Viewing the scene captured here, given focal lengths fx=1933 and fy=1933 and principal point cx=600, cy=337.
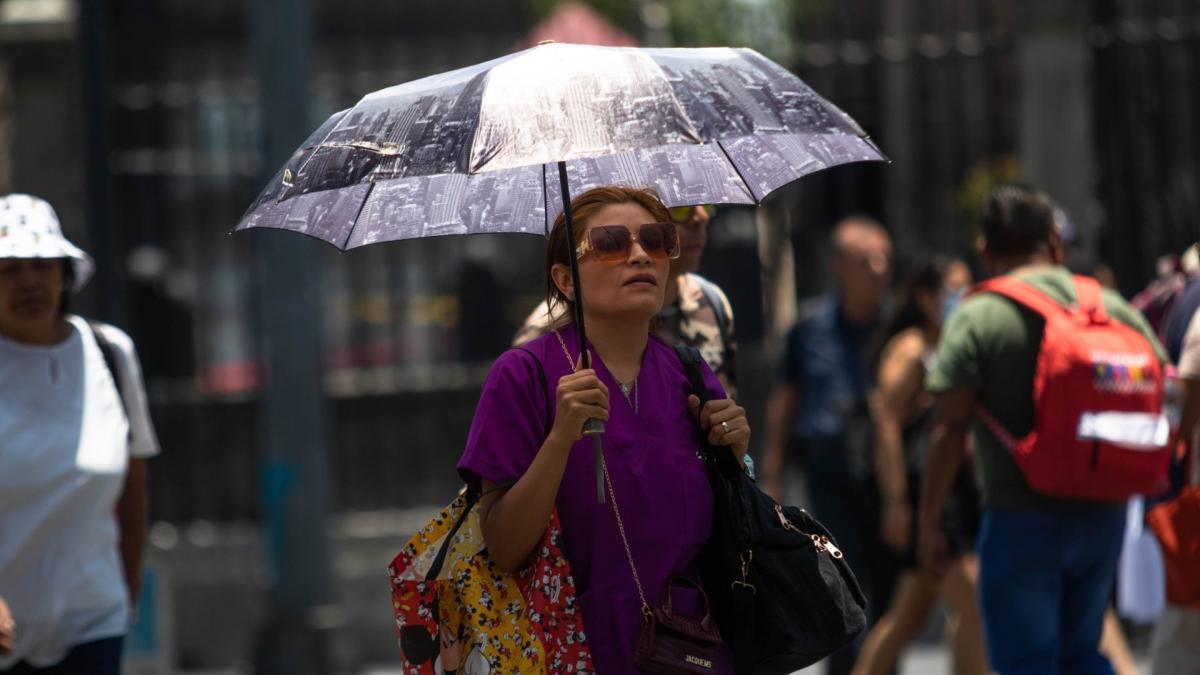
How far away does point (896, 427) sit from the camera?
7258mm

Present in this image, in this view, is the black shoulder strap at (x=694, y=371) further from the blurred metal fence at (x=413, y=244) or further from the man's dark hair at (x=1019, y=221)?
the blurred metal fence at (x=413, y=244)

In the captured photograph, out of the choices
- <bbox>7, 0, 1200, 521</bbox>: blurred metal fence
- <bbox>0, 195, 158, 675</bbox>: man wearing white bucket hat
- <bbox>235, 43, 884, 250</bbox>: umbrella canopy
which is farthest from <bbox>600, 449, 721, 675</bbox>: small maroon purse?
<bbox>7, 0, 1200, 521</bbox>: blurred metal fence

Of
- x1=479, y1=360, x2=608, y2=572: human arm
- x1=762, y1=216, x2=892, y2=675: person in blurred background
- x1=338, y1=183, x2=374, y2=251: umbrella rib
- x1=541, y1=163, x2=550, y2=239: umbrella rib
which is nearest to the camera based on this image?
x1=479, y1=360, x2=608, y2=572: human arm

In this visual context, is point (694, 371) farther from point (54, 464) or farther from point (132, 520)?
point (132, 520)

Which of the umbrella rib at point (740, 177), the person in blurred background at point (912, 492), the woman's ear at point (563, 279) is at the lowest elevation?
the person in blurred background at point (912, 492)

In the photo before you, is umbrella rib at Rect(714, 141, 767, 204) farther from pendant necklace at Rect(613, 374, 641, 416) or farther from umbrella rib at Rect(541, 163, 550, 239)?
pendant necklace at Rect(613, 374, 641, 416)

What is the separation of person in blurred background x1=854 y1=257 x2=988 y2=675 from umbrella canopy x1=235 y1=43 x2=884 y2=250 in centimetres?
330

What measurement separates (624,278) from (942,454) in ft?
8.09

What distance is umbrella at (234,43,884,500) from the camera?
339cm

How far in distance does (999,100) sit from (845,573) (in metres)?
6.83

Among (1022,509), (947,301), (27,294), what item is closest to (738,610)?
(1022,509)

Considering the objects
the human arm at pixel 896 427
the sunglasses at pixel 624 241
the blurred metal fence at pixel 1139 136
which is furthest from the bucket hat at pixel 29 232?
the blurred metal fence at pixel 1139 136

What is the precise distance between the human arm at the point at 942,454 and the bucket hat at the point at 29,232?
246 centimetres

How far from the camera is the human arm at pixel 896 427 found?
7184mm
